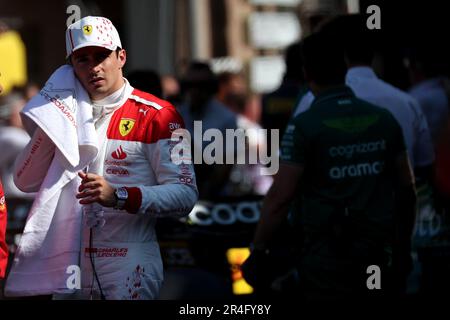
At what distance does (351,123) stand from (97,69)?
55.0 inches

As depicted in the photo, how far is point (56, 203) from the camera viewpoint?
5527 mm

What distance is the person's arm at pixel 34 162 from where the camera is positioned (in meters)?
5.55

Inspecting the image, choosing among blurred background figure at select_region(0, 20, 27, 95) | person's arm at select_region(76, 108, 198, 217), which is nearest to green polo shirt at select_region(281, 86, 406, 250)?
person's arm at select_region(76, 108, 198, 217)

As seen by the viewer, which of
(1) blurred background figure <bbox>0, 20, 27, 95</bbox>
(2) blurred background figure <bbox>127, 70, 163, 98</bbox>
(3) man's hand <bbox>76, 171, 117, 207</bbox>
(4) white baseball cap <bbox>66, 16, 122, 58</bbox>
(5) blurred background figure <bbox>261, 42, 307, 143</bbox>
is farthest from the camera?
(1) blurred background figure <bbox>0, 20, 27, 95</bbox>

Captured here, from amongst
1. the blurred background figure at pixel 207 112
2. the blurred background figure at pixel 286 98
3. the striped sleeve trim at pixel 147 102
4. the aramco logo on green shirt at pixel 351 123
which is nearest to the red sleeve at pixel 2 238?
the striped sleeve trim at pixel 147 102

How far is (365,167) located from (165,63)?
9692 millimetres

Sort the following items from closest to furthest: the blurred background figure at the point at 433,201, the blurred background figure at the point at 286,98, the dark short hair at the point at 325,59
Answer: the dark short hair at the point at 325,59, the blurred background figure at the point at 433,201, the blurred background figure at the point at 286,98

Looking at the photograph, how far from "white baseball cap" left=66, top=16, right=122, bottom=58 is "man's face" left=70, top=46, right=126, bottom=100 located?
0.05 metres

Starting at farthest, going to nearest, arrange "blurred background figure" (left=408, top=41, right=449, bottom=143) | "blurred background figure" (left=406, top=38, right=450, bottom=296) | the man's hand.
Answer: "blurred background figure" (left=408, top=41, right=449, bottom=143) < "blurred background figure" (left=406, top=38, right=450, bottom=296) < the man's hand

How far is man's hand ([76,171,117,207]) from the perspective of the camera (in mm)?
5148

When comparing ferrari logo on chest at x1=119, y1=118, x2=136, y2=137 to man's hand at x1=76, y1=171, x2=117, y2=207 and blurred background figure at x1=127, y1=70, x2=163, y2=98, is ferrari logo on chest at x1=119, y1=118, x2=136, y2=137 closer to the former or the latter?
man's hand at x1=76, y1=171, x2=117, y2=207

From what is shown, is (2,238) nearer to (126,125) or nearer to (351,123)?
(126,125)

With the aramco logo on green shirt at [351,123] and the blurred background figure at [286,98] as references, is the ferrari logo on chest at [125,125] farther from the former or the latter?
the blurred background figure at [286,98]

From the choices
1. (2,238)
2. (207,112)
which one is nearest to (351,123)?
(2,238)
